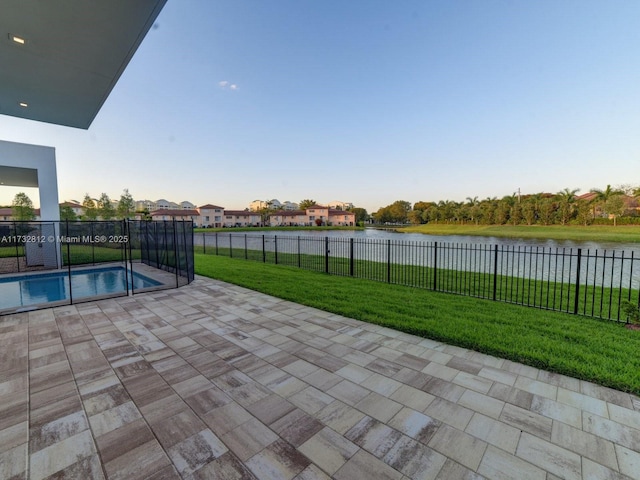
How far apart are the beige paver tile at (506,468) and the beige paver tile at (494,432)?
8 centimetres

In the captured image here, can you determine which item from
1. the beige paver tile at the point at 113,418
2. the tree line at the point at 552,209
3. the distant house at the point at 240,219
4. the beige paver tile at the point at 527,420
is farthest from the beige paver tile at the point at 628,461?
the distant house at the point at 240,219

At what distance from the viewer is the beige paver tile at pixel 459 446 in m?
1.93

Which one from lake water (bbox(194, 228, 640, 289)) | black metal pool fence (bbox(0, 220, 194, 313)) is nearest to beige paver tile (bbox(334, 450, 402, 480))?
lake water (bbox(194, 228, 640, 289))

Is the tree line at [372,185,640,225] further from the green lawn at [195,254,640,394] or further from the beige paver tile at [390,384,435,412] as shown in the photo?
the beige paver tile at [390,384,435,412]

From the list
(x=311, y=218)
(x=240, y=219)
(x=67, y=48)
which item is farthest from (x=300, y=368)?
(x=311, y=218)

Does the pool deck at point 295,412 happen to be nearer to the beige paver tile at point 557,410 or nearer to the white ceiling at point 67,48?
the beige paver tile at point 557,410

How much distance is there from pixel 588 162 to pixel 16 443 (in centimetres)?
2684

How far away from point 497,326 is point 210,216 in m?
74.4

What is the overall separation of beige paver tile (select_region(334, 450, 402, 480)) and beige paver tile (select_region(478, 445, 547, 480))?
60 centimetres

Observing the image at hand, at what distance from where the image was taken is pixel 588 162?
60.6ft

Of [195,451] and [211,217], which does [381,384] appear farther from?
[211,217]

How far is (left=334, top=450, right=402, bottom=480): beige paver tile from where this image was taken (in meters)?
1.79

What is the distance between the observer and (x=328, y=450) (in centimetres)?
202

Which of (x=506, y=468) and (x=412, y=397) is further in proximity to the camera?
(x=412, y=397)
